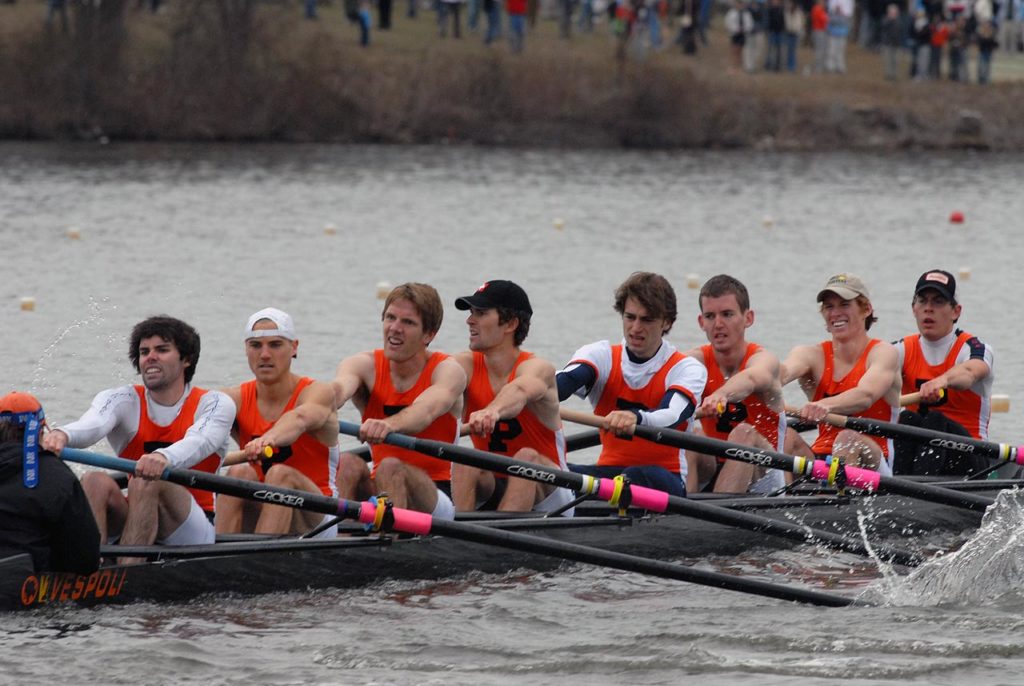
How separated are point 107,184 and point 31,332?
13.4 metres

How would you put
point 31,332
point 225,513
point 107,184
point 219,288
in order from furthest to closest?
point 107,184 < point 219,288 < point 31,332 < point 225,513

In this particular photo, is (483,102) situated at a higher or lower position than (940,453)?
higher

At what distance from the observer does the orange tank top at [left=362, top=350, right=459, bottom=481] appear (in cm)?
841

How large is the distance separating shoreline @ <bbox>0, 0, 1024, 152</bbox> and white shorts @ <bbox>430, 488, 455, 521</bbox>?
27713 mm

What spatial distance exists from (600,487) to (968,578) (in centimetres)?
199

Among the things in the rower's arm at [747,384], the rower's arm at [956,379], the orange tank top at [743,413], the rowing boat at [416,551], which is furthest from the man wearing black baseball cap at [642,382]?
the rower's arm at [956,379]

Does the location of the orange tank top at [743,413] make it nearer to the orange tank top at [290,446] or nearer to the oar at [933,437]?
the oar at [933,437]

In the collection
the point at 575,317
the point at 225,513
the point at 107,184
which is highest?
the point at 107,184

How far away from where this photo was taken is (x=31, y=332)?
16.5m

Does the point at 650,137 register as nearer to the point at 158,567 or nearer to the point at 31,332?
the point at 31,332

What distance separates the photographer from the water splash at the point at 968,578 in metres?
8.58

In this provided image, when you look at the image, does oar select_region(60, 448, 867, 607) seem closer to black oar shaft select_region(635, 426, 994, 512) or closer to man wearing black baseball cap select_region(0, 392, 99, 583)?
man wearing black baseball cap select_region(0, 392, 99, 583)

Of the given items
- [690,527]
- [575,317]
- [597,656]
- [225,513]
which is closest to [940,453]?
[690,527]

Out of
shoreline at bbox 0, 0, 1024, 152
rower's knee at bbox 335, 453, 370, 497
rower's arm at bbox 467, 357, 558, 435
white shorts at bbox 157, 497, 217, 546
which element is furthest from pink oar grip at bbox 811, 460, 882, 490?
shoreline at bbox 0, 0, 1024, 152
